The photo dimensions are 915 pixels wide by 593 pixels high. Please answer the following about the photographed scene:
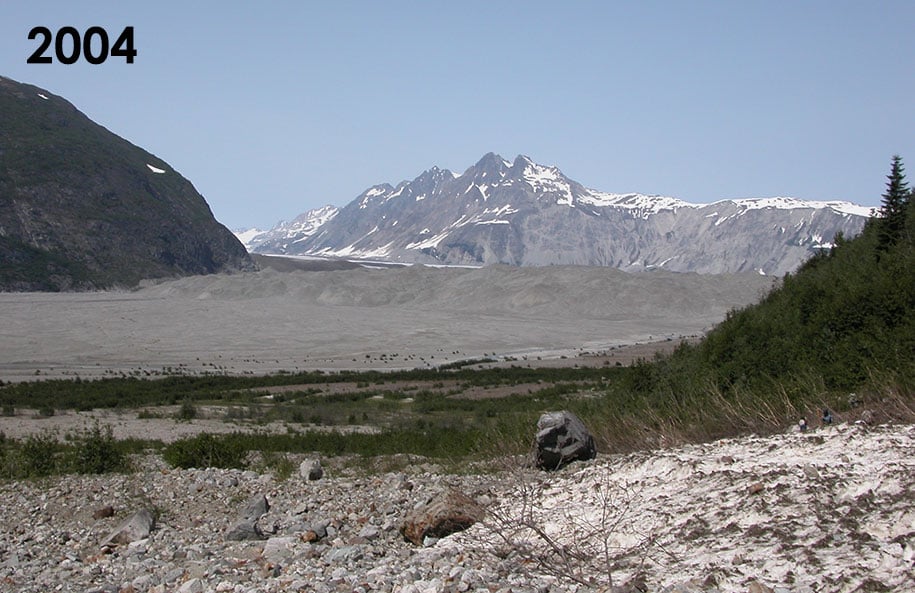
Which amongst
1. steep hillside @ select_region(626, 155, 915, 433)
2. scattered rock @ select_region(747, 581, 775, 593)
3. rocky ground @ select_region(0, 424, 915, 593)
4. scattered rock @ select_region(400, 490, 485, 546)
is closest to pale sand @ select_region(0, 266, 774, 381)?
steep hillside @ select_region(626, 155, 915, 433)

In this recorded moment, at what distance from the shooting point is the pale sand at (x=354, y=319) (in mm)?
65625

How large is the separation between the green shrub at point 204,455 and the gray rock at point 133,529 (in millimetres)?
4529

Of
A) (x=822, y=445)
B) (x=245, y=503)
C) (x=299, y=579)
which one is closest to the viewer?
(x=299, y=579)

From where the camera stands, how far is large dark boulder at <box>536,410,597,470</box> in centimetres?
1109

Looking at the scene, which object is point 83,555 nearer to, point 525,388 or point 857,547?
point 857,547

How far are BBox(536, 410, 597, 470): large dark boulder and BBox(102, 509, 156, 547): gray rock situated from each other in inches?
203

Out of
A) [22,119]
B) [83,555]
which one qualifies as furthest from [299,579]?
[22,119]

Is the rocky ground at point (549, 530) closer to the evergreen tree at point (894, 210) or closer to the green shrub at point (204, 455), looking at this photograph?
the green shrub at point (204, 455)

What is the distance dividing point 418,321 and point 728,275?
6566 centimetres

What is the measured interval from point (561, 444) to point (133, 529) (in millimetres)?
5586

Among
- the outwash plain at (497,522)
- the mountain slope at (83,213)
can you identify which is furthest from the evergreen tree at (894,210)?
the mountain slope at (83,213)

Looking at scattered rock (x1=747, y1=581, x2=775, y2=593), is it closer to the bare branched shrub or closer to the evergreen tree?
the bare branched shrub

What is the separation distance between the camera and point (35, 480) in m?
13.3

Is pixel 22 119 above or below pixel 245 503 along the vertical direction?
above
